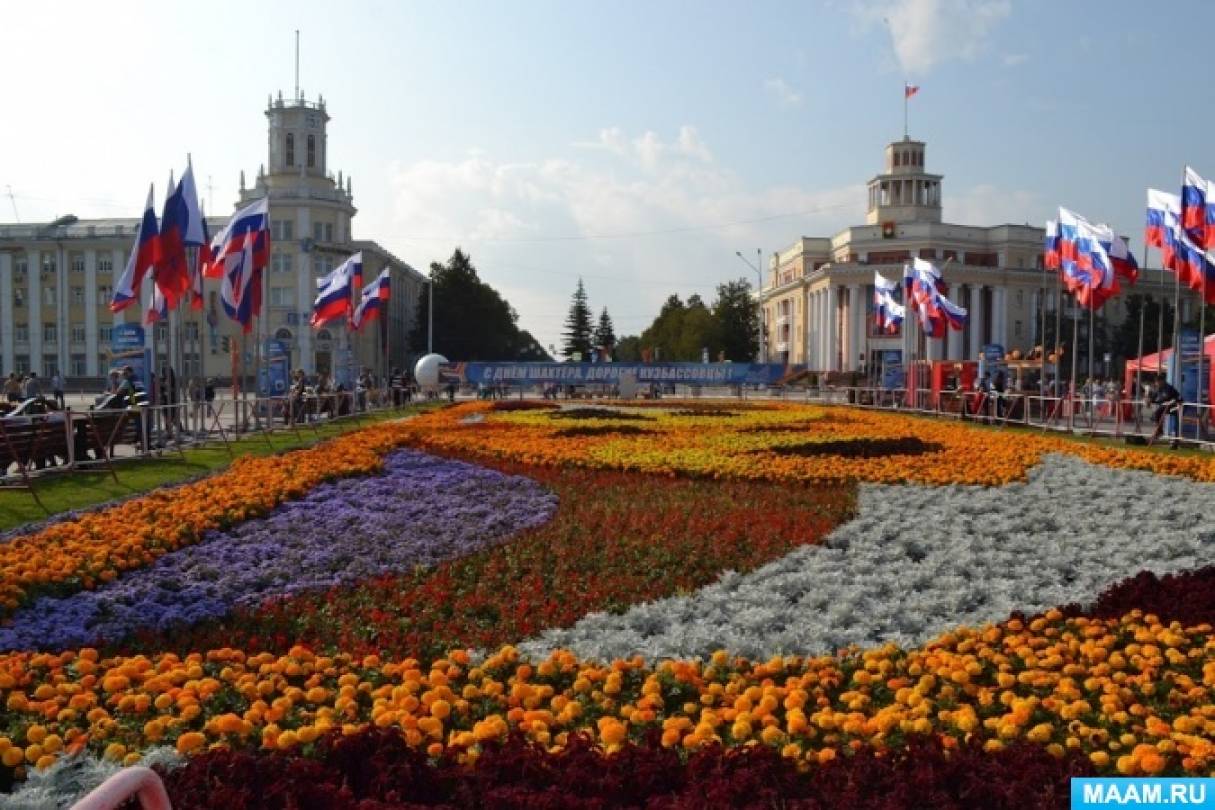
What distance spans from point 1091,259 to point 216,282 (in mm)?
67333

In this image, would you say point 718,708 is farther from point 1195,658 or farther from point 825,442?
point 825,442

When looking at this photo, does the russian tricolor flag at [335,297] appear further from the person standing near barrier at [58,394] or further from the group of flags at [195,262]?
the person standing near barrier at [58,394]

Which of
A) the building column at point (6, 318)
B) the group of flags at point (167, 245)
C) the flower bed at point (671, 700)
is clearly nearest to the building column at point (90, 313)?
the building column at point (6, 318)

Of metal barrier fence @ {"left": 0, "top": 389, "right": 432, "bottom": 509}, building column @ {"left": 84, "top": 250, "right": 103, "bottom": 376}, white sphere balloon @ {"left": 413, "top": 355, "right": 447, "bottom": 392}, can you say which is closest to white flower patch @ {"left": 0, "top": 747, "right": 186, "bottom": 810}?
metal barrier fence @ {"left": 0, "top": 389, "right": 432, "bottom": 509}

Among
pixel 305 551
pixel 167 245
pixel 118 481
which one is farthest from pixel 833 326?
pixel 305 551

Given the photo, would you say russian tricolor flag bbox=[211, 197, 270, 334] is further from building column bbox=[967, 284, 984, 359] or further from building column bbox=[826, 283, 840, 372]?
building column bbox=[967, 284, 984, 359]

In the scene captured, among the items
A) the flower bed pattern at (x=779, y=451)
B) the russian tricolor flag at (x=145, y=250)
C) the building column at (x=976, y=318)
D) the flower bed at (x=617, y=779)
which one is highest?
the building column at (x=976, y=318)

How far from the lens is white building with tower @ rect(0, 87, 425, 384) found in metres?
80.7

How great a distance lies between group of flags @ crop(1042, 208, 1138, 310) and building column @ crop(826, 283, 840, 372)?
226ft

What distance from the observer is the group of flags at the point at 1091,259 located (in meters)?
25.2

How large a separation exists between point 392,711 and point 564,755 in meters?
1.07

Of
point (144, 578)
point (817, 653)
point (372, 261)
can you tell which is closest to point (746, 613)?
point (817, 653)

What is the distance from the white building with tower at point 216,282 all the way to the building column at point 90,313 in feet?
0.26

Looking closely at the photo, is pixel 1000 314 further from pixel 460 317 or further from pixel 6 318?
pixel 6 318
